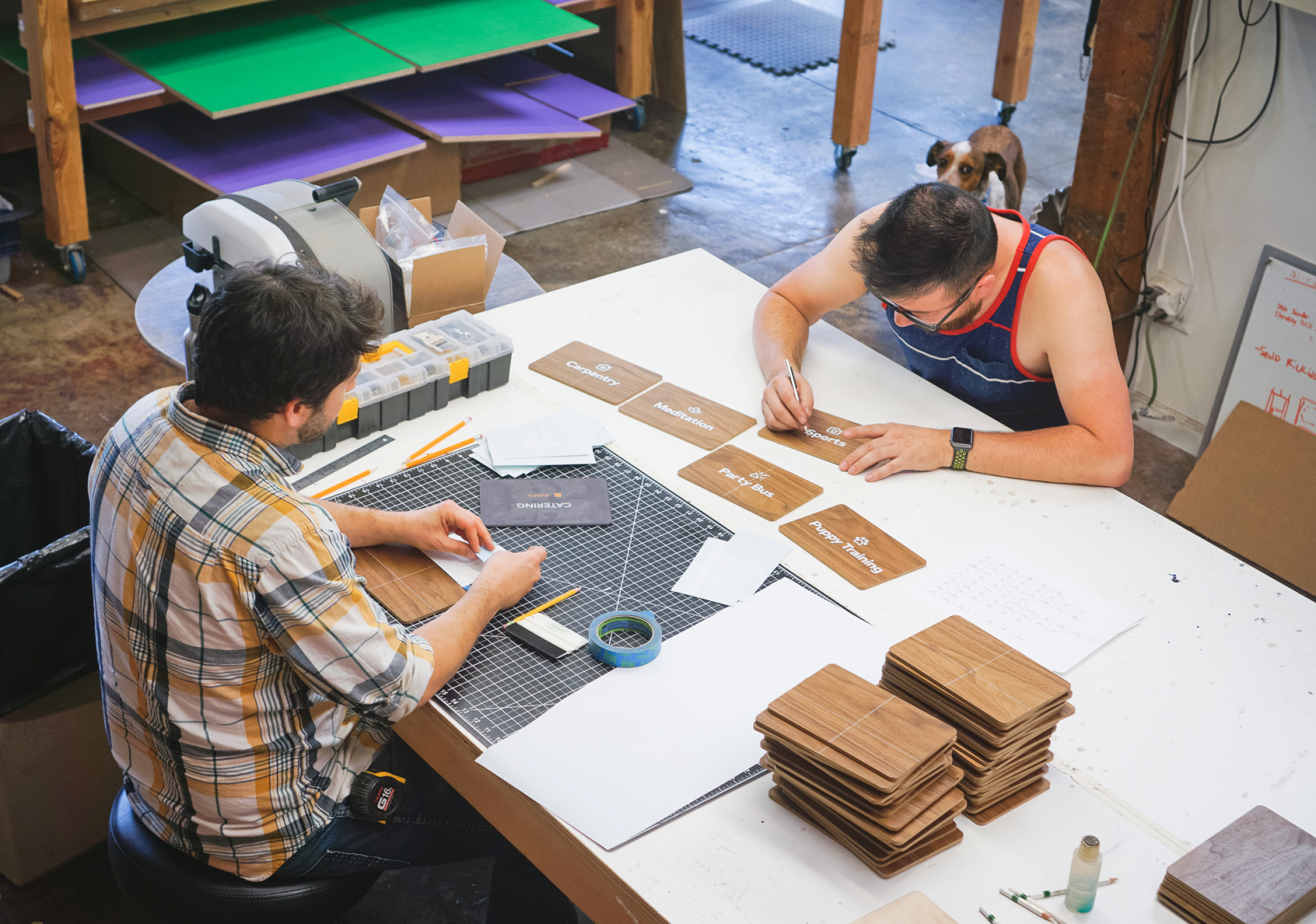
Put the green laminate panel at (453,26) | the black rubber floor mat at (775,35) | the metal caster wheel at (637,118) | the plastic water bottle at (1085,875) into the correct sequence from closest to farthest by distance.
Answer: the plastic water bottle at (1085,875) < the green laminate panel at (453,26) < the metal caster wheel at (637,118) < the black rubber floor mat at (775,35)

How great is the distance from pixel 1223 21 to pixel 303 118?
3.29 metres

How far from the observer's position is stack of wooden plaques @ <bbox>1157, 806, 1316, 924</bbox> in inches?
54.3

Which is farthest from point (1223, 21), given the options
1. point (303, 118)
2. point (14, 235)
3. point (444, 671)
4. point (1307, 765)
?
point (14, 235)

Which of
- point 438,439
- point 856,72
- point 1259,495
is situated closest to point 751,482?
point 438,439

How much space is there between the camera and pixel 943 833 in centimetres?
148

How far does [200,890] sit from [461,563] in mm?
604

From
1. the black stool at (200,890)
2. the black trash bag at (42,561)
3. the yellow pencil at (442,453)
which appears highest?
the yellow pencil at (442,453)

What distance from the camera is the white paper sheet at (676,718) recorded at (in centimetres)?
151

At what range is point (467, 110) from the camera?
15.7ft

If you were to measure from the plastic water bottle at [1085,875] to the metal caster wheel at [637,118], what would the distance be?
186 inches

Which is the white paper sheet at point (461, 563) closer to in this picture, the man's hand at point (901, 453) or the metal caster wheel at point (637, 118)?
the man's hand at point (901, 453)

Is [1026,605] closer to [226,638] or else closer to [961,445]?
[961,445]

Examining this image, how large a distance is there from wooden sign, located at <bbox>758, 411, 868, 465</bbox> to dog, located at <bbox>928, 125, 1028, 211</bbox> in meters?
2.20

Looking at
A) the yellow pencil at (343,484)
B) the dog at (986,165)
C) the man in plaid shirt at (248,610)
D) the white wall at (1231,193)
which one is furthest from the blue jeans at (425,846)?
the dog at (986,165)
